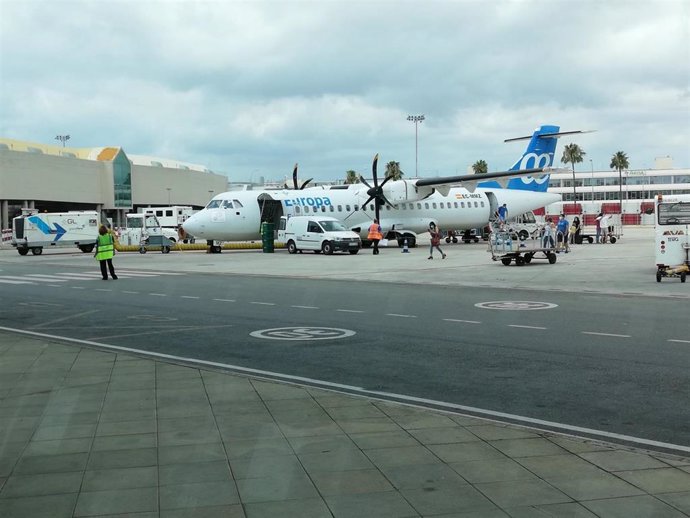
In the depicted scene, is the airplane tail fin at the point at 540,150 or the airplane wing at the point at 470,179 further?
the airplane tail fin at the point at 540,150

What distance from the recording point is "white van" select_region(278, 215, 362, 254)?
1473 inches

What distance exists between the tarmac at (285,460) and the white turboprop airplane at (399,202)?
3243 cm

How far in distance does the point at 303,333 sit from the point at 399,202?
109 ft

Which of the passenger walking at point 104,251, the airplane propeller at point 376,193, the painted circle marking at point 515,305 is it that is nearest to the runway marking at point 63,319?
the passenger walking at point 104,251

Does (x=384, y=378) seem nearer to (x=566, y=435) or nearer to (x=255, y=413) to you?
(x=255, y=413)

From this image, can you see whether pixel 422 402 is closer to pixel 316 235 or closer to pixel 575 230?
pixel 316 235

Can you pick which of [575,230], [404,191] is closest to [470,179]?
[404,191]

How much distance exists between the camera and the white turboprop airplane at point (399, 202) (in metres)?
40.5

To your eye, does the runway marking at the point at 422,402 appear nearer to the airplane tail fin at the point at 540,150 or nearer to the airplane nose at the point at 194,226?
the airplane nose at the point at 194,226

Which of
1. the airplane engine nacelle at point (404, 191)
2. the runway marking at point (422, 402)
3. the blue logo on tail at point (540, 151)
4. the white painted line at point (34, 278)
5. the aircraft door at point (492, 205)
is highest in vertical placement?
the blue logo on tail at point (540, 151)

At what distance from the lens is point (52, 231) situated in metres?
45.6

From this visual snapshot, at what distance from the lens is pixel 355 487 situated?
4926mm

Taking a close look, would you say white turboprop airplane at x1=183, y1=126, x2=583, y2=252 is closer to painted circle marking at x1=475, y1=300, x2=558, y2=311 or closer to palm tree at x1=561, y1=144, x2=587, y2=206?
painted circle marking at x1=475, y1=300, x2=558, y2=311

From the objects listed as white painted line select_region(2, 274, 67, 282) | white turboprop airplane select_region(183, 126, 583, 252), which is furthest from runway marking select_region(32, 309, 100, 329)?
white turboprop airplane select_region(183, 126, 583, 252)
